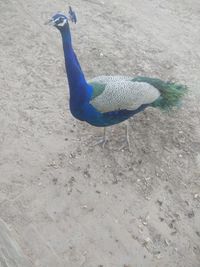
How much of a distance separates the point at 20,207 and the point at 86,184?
1.95 feet

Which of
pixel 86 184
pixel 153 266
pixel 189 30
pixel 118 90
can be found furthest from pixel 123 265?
pixel 189 30

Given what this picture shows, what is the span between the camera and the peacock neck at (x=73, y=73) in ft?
11.0

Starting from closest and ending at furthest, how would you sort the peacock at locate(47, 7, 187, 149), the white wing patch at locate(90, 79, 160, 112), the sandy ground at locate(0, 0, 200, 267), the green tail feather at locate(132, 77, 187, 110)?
the sandy ground at locate(0, 0, 200, 267), the peacock at locate(47, 7, 187, 149), the white wing patch at locate(90, 79, 160, 112), the green tail feather at locate(132, 77, 187, 110)

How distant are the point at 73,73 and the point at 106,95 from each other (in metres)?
0.35

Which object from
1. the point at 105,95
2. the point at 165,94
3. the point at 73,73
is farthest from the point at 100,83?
the point at 165,94

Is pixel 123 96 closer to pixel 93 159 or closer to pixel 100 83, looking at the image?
pixel 100 83

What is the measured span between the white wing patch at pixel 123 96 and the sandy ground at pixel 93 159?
54 centimetres

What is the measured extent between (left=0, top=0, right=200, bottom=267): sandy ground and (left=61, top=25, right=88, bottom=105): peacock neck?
655mm

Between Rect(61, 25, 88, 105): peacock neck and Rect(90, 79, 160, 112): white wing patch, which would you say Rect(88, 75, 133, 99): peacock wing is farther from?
Rect(61, 25, 88, 105): peacock neck

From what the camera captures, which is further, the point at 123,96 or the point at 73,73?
the point at 123,96

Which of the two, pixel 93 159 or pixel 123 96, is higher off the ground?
pixel 123 96

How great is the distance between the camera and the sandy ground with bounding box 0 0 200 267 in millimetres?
3324

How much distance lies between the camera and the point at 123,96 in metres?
3.66

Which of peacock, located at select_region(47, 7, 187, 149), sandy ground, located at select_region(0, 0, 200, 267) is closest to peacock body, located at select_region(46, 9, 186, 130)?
peacock, located at select_region(47, 7, 187, 149)
